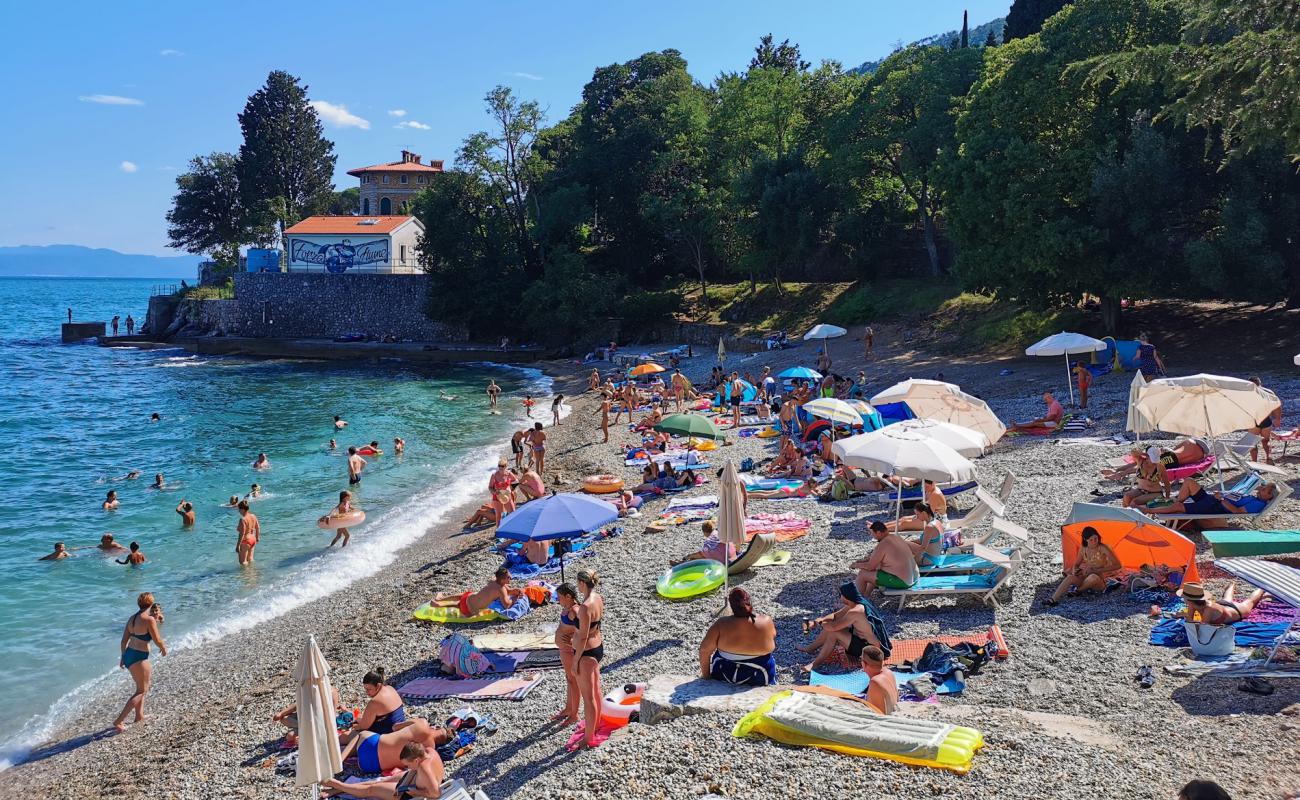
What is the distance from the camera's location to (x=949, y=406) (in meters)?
15.4

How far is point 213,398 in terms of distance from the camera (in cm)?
4000

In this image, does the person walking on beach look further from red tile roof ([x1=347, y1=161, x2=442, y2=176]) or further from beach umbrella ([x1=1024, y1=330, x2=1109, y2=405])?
red tile roof ([x1=347, y1=161, x2=442, y2=176])

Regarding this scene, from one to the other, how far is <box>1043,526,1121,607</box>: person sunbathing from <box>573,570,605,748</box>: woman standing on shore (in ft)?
16.3

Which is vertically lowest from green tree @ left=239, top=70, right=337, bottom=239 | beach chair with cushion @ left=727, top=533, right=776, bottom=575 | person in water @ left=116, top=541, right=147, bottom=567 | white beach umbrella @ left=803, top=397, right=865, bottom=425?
person in water @ left=116, top=541, right=147, bottom=567

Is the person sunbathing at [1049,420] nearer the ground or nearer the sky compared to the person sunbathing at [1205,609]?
nearer the sky

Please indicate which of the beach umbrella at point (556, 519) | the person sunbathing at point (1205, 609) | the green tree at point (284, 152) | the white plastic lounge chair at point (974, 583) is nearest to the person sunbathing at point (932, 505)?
the white plastic lounge chair at point (974, 583)

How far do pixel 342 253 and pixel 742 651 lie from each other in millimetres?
58384

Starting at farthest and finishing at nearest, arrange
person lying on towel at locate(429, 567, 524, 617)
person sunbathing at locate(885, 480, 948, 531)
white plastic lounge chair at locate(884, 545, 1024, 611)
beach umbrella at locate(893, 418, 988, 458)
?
person sunbathing at locate(885, 480, 948, 531) → beach umbrella at locate(893, 418, 988, 458) → person lying on towel at locate(429, 567, 524, 617) → white plastic lounge chair at locate(884, 545, 1024, 611)

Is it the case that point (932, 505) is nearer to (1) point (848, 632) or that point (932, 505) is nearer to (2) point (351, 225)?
(1) point (848, 632)

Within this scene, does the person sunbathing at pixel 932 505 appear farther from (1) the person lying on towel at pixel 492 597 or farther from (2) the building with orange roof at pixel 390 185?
(2) the building with orange roof at pixel 390 185

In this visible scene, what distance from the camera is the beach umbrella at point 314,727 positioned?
7281 mm

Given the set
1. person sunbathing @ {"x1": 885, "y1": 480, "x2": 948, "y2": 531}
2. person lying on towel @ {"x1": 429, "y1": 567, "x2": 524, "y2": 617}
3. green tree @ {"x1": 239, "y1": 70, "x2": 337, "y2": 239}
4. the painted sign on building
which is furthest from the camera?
green tree @ {"x1": 239, "y1": 70, "x2": 337, "y2": 239}

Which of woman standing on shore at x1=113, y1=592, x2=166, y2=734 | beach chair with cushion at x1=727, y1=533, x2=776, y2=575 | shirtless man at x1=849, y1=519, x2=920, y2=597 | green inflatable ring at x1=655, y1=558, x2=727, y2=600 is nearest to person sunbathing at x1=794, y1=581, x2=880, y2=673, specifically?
shirtless man at x1=849, y1=519, x2=920, y2=597

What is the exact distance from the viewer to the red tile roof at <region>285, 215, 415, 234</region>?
6128 cm
